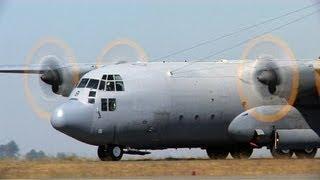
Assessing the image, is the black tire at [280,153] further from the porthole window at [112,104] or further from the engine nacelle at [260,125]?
the porthole window at [112,104]

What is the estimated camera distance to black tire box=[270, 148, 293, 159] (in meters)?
41.3

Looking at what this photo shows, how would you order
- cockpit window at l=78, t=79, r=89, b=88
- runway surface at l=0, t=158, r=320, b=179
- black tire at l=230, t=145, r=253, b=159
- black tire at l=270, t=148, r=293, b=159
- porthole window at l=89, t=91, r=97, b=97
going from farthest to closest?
black tire at l=230, t=145, r=253, b=159
black tire at l=270, t=148, r=293, b=159
cockpit window at l=78, t=79, r=89, b=88
porthole window at l=89, t=91, r=97, b=97
runway surface at l=0, t=158, r=320, b=179

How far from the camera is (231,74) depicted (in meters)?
41.9

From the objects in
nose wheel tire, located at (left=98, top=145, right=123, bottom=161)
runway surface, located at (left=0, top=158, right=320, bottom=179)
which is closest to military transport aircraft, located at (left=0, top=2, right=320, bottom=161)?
nose wheel tire, located at (left=98, top=145, right=123, bottom=161)

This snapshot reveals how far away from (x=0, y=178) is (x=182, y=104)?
13.4 metres

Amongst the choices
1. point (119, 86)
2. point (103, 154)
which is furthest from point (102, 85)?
point (103, 154)

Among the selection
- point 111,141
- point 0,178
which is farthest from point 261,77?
point 0,178

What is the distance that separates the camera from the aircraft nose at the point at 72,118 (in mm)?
37812

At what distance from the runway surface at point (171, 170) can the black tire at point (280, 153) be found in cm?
495

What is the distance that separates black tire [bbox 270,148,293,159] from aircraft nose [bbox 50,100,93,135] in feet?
30.8

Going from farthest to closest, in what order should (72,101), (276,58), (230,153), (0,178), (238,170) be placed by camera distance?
(230,153), (276,58), (72,101), (238,170), (0,178)

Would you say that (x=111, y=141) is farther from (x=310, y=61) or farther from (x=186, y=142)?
(x=310, y=61)

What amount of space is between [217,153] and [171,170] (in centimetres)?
1223

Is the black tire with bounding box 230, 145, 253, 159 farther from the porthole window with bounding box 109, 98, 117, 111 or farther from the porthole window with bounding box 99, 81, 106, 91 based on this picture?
the porthole window with bounding box 99, 81, 106, 91
